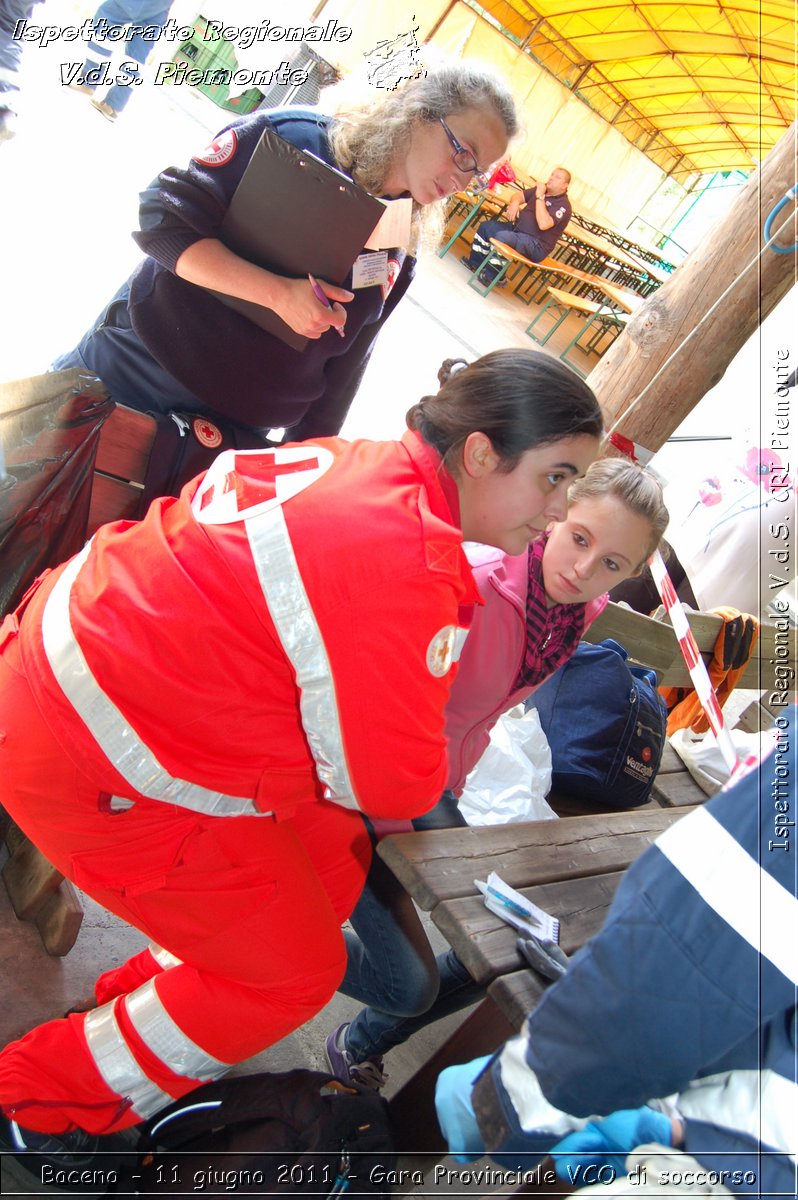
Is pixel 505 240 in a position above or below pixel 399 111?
above

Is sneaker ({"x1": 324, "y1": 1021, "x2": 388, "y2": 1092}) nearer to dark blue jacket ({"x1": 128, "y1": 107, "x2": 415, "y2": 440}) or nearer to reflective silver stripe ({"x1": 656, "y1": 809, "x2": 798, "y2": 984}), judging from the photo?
reflective silver stripe ({"x1": 656, "y1": 809, "x2": 798, "y2": 984})

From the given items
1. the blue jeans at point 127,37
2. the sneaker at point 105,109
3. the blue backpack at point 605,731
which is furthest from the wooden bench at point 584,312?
the blue backpack at point 605,731

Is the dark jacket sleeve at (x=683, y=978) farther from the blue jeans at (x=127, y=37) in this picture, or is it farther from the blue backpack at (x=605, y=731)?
the blue jeans at (x=127, y=37)

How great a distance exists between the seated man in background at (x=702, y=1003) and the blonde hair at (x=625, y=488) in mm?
1102

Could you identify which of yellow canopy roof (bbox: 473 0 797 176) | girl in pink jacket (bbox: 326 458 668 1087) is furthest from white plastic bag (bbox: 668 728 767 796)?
yellow canopy roof (bbox: 473 0 797 176)

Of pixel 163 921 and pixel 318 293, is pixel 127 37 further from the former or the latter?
pixel 163 921

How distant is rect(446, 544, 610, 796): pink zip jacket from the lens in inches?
74.4

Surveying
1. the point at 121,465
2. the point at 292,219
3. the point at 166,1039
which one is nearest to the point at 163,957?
the point at 166,1039

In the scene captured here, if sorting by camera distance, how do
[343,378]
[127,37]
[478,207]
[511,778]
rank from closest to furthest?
[343,378]
[511,778]
[127,37]
[478,207]

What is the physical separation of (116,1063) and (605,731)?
1598 millimetres

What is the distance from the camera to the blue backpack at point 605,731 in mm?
2555

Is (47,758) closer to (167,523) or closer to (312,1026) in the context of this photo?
(167,523)

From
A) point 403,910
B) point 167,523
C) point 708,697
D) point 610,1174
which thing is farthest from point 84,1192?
point 708,697

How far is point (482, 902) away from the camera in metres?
1.53
